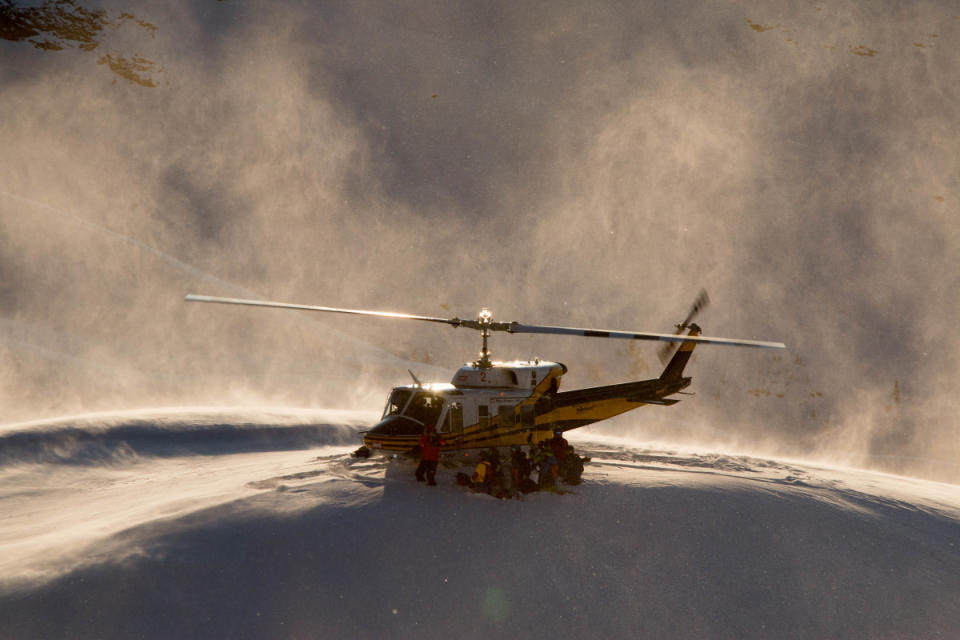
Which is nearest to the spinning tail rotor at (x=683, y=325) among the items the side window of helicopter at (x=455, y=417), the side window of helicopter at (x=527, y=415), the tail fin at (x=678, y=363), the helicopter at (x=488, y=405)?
the tail fin at (x=678, y=363)

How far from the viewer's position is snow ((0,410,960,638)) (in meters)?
7.67

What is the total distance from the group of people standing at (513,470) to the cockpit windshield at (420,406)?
0.41 m

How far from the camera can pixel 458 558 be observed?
8766mm

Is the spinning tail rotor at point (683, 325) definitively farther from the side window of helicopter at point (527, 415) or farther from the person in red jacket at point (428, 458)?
the person in red jacket at point (428, 458)

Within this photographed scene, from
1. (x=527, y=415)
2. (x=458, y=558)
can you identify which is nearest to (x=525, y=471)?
(x=527, y=415)

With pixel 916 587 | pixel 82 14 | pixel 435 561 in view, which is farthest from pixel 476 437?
pixel 82 14

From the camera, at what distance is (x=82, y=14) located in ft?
154

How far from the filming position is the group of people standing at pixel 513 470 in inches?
430

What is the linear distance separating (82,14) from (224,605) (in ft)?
190

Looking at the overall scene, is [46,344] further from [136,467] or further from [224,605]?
[224,605]

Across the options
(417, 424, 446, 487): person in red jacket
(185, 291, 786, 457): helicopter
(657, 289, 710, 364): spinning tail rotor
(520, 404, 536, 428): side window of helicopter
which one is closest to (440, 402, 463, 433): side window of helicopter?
(185, 291, 786, 457): helicopter

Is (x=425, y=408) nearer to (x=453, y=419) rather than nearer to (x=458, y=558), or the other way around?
(x=453, y=419)

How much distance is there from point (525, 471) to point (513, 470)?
0.24 m

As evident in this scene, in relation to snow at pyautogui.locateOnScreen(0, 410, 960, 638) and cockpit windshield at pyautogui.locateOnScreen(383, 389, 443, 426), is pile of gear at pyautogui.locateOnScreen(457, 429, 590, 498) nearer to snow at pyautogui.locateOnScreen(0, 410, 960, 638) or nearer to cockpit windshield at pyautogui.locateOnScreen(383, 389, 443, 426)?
snow at pyautogui.locateOnScreen(0, 410, 960, 638)
